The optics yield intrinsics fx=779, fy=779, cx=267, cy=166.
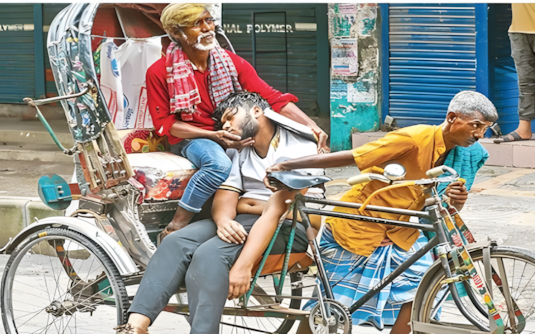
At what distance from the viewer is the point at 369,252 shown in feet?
10.9

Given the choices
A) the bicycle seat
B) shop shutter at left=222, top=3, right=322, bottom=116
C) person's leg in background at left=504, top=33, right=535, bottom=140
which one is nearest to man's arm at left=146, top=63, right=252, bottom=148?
the bicycle seat

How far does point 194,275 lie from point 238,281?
0.61ft

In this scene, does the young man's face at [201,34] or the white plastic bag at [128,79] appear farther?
the white plastic bag at [128,79]

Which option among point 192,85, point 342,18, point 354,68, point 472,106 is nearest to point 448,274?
point 472,106

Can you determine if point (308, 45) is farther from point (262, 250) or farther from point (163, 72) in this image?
point (262, 250)

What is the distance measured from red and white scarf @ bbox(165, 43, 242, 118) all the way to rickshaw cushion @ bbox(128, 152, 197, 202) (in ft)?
1.03

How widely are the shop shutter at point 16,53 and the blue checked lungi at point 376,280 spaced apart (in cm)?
824

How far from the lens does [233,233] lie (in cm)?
332

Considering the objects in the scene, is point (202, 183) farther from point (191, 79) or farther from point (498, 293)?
point (498, 293)

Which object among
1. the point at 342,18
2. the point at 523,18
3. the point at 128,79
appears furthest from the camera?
the point at 342,18

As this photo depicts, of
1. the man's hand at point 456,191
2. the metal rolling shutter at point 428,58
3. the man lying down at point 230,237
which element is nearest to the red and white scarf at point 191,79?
the man lying down at point 230,237

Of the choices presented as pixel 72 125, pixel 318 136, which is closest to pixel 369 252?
pixel 318 136

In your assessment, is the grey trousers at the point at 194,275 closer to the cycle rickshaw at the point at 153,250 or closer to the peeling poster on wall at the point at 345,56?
the cycle rickshaw at the point at 153,250

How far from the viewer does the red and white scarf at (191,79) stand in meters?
3.94
